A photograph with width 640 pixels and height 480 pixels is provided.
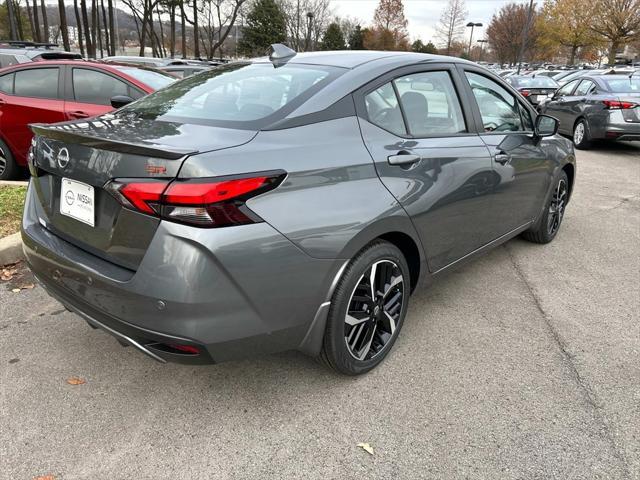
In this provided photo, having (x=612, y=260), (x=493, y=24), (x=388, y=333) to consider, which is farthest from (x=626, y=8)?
(x=388, y=333)

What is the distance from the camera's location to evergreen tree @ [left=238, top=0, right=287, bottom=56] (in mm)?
45188

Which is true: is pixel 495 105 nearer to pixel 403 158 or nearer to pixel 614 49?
pixel 403 158

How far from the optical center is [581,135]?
10.9 m

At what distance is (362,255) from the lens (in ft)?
7.98

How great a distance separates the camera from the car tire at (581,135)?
10594mm

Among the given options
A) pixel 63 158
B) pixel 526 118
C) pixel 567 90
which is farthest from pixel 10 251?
pixel 567 90

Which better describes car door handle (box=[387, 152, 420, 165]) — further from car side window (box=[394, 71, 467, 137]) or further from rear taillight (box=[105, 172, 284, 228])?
rear taillight (box=[105, 172, 284, 228])

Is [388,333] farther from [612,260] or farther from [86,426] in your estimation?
[612,260]

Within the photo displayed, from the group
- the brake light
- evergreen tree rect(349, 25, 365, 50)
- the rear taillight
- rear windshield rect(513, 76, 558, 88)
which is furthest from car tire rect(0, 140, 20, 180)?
evergreen tree rect(349, 25, 365, 50)

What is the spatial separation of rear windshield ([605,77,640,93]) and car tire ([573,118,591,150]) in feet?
2.77

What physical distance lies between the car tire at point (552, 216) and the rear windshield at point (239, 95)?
Result: 9.22ft

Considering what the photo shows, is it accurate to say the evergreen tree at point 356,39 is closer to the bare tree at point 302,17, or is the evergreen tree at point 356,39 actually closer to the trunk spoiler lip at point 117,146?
the bare tree at point 302,17

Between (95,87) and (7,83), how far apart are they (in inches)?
46.0

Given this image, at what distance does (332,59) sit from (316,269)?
4.55ft
